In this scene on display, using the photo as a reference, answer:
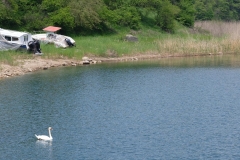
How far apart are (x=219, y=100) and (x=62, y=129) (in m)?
13.8

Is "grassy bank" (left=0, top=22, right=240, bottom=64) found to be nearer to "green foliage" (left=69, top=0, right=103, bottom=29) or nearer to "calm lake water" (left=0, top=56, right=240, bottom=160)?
"green foliage" (left=69, top=0, right=103, bottom=29)

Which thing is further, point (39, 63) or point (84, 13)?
point (84, 13)

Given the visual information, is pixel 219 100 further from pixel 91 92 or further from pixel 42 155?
pixel 42 155

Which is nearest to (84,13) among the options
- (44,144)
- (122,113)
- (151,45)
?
(151,45)

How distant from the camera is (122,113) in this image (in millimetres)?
37219

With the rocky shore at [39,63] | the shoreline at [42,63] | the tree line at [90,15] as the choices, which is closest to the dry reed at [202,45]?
the shoreline at [42,63]

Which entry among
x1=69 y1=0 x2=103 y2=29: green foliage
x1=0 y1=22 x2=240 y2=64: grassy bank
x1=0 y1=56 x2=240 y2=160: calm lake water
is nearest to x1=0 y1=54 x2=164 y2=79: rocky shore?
x1=0 y1=22 x2=240 y2=64: grassy bank

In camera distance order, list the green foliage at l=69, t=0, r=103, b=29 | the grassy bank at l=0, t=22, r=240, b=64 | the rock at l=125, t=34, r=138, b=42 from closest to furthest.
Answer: the grassy bank at l=0, t=22, r=240, b=64, the green foliage at l=69, t=0, r=103, b=29, the rock at l=125, t=34, r=138, b=42

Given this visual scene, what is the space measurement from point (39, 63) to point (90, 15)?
14166 millimetres

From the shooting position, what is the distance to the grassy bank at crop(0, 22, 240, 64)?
6108 cm

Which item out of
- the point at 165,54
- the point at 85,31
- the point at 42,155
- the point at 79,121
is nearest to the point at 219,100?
the point at 79,121

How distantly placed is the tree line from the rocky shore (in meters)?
7.36

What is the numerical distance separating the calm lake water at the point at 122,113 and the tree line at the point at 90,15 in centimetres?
1271

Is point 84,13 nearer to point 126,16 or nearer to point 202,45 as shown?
point 126,16
